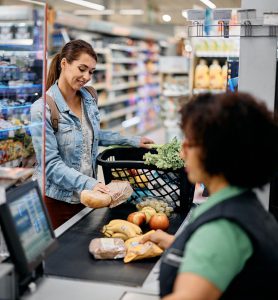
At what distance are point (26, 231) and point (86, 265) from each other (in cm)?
45

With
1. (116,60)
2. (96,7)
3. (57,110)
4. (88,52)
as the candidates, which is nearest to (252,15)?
(88,52)

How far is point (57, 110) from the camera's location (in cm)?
308

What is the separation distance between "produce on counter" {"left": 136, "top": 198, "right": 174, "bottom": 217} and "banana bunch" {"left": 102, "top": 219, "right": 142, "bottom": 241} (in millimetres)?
336

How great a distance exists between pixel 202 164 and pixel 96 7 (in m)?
6.93

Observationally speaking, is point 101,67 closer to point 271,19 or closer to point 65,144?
point 65,144

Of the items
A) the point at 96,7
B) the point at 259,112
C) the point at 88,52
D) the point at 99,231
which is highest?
the point at 96,7

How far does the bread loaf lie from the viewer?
2.53 metres

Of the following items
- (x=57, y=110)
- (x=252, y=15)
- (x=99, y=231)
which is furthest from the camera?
(x=57, y=110)

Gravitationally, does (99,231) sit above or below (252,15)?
below

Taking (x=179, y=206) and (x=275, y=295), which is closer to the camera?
(x=275, y=295)

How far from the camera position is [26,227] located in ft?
5.54

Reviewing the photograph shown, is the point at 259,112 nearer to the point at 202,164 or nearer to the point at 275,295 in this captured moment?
the point at 202,164

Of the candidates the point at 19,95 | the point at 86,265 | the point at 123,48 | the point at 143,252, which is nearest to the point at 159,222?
the point at 143,252

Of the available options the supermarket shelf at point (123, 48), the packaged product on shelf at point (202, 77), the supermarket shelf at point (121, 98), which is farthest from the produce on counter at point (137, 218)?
the supermarket shelf at point (123, 48)
